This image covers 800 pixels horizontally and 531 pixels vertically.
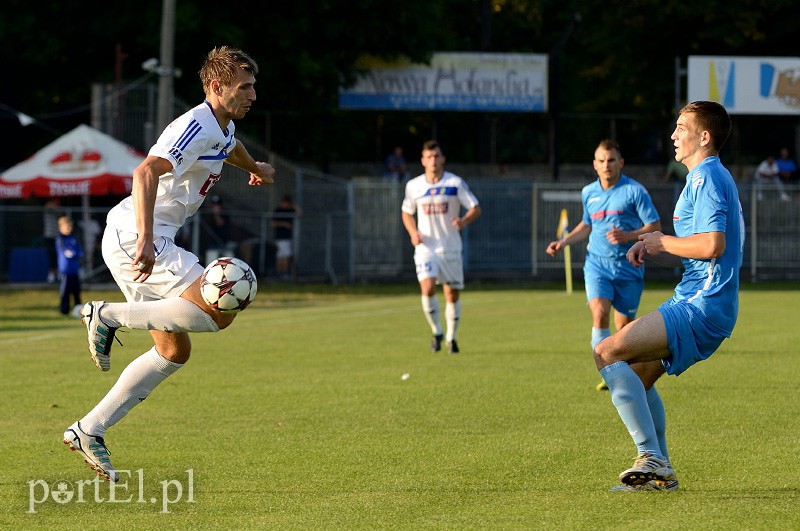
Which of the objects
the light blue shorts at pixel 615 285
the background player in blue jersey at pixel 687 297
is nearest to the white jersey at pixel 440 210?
the light blue shorts at pixel 615 285

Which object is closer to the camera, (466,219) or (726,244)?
(726,244)

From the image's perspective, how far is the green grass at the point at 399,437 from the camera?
647cm

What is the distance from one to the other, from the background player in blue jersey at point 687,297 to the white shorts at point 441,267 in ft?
28.5

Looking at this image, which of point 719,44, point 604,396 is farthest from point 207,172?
point 719,44

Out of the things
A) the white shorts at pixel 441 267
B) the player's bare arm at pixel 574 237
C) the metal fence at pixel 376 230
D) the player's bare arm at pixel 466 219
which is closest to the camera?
the player's bare arm at pixel 574 237

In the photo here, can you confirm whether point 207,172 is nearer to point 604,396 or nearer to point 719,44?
point 604,396

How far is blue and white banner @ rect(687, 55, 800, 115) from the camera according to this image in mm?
37062

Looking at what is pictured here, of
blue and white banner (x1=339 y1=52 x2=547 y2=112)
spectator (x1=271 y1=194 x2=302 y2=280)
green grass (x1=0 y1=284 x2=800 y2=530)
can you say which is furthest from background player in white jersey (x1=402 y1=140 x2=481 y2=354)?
blue and white banner (x1=339 y1=52 x2=547 y2=112)

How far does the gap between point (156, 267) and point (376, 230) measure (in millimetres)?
25115

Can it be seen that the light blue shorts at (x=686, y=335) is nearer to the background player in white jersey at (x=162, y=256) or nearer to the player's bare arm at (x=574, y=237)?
Answer: the background player in white jersey at (x=162, y=256)

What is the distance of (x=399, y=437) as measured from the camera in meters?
8.81

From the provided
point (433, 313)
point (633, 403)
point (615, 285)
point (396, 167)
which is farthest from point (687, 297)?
point (396, 167)

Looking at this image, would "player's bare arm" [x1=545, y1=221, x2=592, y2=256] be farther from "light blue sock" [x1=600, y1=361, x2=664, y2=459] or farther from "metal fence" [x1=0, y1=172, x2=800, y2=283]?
"metal fence" [x1=0, y1=172, x2=800, y2=283]

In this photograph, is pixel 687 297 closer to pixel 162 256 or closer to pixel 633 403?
pixel 633 403
